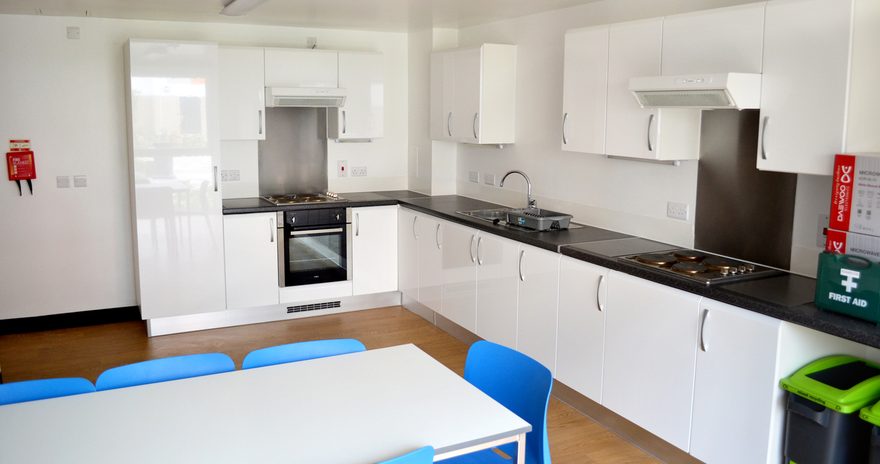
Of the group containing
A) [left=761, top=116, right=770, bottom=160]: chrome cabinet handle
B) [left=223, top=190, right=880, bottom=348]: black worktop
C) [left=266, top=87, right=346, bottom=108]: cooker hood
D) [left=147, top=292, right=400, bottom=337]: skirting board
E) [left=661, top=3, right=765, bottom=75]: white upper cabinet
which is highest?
[left=661, top=3, right=765, bottom=75]: white upper cabinet

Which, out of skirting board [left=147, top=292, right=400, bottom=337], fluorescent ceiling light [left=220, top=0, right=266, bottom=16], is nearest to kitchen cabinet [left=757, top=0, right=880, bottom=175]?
fluorescent ceiling light [left=220, top=0, right=266, bottom=16]

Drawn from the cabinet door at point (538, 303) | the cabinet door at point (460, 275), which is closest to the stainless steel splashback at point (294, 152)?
the cabinet door at point (460, 275)

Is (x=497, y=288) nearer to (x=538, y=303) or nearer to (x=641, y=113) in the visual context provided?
(x=538, y=303)

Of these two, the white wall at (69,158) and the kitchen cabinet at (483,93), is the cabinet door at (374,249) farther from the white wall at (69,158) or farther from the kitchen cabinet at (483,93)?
the white wall at (69,158)

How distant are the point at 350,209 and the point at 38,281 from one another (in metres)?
2.50

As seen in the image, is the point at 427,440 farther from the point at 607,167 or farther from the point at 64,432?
the point at 607,167

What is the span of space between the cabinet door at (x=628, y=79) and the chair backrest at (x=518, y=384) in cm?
166

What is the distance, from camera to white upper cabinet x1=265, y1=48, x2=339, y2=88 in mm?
5957

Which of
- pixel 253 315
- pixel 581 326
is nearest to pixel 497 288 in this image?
pixel 581 326

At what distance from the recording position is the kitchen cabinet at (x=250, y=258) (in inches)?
227

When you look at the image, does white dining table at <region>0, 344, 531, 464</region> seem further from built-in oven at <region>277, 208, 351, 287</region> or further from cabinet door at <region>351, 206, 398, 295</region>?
cabinet door at <region>351, 206, 398, 295</region>

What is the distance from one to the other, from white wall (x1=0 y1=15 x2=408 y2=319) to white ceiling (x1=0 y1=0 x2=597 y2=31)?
0.17 m

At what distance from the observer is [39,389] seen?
2.54m

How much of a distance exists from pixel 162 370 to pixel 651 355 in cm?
222
